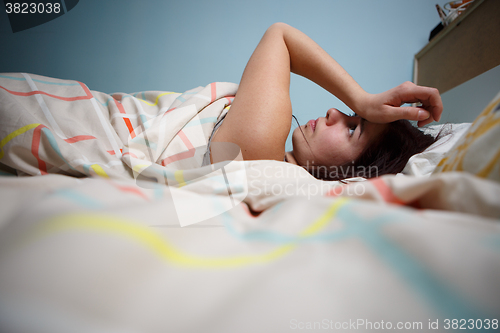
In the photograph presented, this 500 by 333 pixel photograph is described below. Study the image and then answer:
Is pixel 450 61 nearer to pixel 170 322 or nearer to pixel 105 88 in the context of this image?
pixel 170 322

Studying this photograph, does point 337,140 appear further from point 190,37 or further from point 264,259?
point 190,37

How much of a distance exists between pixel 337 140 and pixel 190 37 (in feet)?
4.11

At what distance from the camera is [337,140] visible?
2.33 ft

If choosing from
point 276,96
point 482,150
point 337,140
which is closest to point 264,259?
point 482,150

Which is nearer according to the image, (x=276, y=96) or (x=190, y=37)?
(x=276, y=96)

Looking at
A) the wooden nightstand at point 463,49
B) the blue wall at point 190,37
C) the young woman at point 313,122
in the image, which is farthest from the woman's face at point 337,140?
the blue wall at point 190,37

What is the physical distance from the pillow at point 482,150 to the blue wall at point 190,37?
1.43m

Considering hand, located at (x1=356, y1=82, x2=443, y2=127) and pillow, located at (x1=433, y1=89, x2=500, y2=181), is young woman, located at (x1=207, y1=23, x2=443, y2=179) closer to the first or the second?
hand, located at (x1=356, y1=82, x2=443, y2=127)

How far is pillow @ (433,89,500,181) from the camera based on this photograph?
7.2 inches

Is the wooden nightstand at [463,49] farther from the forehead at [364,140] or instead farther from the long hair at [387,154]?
the forehead at [364,140]

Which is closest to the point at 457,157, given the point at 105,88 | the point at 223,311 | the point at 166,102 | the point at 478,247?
the point at 478,247

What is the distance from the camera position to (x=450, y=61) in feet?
3.89

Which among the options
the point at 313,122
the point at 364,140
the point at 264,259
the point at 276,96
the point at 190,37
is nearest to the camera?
the point at 264,259

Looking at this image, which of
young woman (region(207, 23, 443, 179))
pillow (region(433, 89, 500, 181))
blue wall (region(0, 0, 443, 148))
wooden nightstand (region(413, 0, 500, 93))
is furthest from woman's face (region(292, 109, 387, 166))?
blue wall (region(0, 0, 443, 148))
